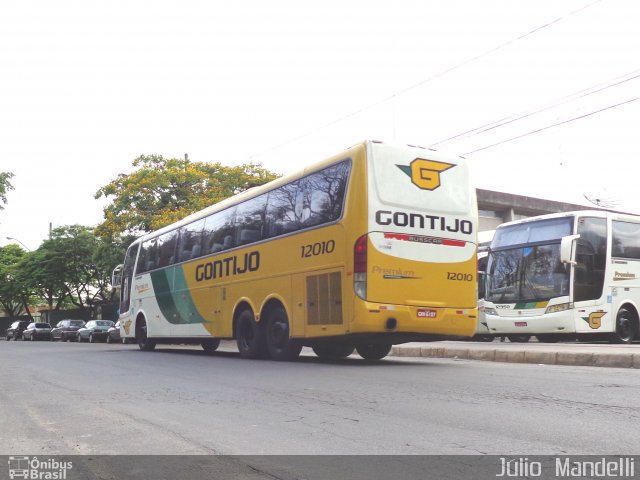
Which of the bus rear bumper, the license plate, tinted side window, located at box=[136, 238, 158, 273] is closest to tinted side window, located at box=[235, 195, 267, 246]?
the bus rear bumper

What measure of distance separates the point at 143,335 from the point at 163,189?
14.4 meters

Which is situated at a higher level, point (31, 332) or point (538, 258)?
point (538, 258)

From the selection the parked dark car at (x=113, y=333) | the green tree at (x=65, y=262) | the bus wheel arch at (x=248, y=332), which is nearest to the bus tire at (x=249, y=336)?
the bus wheel arch at (x=248, y=332)

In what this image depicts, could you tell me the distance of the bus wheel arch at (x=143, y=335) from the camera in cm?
1970

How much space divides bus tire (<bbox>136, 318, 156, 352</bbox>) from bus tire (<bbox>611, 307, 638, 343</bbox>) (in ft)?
42.6

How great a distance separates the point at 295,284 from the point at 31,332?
3814cm

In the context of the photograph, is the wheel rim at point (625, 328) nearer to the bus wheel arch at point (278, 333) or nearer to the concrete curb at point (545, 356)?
the concrete curb at point (545, 356)

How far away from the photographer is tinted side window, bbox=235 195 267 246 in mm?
13453

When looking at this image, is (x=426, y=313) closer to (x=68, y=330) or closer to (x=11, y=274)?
(x=68, y=330)

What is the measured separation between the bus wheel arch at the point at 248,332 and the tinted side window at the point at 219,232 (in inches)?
60.1
